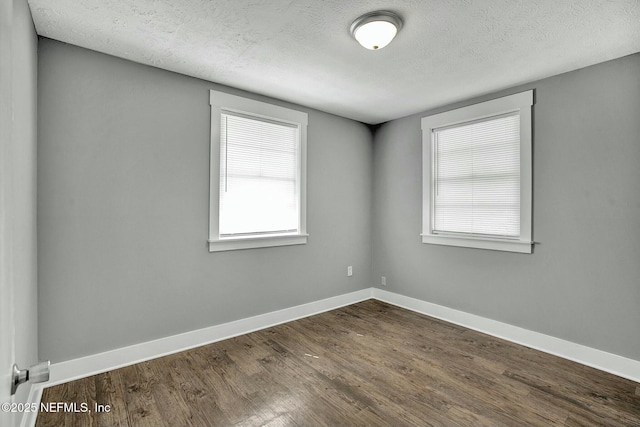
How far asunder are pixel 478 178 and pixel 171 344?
137 inches

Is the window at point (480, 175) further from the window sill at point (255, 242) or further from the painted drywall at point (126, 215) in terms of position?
the painted drywall at point (126, 215)

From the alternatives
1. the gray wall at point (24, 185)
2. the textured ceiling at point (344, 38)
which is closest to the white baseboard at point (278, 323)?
the gray wall at point (24, 185)

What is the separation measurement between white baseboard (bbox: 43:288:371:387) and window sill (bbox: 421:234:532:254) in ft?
4.90

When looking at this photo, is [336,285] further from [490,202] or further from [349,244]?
[490,202]

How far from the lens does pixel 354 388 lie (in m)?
2.30

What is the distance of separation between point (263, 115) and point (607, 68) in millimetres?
3093

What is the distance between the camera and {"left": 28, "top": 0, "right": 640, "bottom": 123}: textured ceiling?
76.6 inches

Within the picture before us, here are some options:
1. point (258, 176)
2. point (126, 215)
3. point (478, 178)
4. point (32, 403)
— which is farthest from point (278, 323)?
point (478, 178)

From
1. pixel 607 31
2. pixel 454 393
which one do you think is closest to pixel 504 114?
pixel 607 31

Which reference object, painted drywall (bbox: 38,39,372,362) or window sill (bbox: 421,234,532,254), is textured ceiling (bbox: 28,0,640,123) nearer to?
painted drywall (bbox: 38,39,372,362)

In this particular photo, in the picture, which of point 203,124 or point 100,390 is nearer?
point 100,390

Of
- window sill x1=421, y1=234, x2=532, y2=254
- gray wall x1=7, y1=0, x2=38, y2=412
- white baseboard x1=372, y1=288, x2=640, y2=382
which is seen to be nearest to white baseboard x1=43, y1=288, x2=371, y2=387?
gray wall x1=7, y1=0, x2=38, y2=412

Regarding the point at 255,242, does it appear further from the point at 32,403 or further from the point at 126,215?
the point at 32,403

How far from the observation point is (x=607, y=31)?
2.16m
